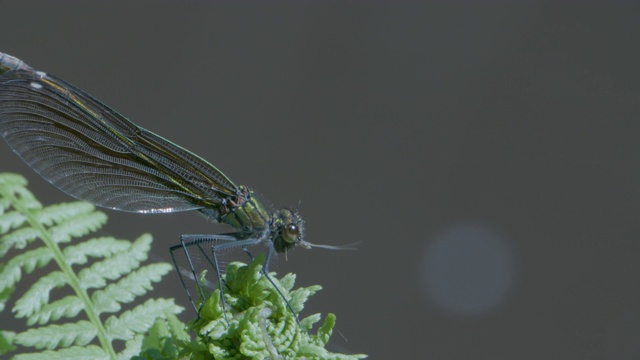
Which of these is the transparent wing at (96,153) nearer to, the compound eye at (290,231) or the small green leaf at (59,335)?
the compound eye at (290,231)

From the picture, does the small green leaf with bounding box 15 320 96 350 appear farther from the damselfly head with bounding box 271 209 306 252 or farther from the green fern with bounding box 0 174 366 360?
the damselfly head with bounding box 271 209 306 252

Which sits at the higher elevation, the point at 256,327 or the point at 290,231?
the point at 290,231

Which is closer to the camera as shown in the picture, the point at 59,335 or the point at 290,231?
the point at 59,335

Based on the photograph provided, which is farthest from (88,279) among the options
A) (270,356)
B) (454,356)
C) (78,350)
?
(454,356)

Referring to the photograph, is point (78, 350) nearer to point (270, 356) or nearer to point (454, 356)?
point (270, 356)

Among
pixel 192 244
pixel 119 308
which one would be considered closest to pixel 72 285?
pixel 119 308

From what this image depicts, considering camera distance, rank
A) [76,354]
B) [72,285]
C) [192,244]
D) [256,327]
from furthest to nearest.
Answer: [192,244], [72,285], [76,354], [256,327]

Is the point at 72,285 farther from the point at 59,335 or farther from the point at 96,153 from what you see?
the point at 96,153
